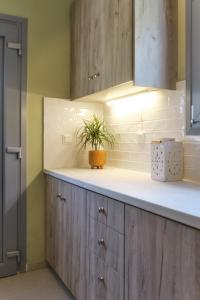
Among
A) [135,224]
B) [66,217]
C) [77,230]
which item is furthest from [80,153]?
[135,224]

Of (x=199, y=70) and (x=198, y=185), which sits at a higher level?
(x=199, y=70)

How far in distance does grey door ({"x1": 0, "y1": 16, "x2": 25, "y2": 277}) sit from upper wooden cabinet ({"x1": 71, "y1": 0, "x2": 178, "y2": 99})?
27.4 inches

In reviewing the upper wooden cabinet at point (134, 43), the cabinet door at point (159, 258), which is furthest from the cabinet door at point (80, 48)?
the cabinet door at point (159, 258)

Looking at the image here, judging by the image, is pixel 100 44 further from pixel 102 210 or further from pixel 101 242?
pixel 101 242

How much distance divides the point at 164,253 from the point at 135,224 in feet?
0.69

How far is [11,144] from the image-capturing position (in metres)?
2.47

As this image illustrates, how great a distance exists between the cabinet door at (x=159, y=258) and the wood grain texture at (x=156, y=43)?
2.87 ft

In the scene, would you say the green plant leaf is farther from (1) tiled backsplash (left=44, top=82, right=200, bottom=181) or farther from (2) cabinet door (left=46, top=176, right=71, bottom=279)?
(2) cabinet door (left=46, top=176, right=71, bottom=279)

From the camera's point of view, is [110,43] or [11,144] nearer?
[110,43]

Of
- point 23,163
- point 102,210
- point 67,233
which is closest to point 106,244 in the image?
point 102,210

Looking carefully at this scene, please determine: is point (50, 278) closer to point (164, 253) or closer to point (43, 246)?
point (43, 246)

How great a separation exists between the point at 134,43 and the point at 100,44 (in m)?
0.42

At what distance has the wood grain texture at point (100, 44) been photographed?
Result: 70.6 inches

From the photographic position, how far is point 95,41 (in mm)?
2152
